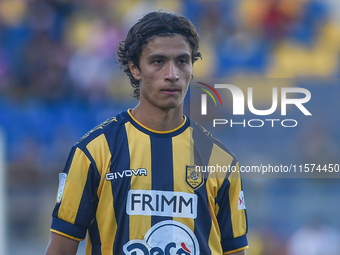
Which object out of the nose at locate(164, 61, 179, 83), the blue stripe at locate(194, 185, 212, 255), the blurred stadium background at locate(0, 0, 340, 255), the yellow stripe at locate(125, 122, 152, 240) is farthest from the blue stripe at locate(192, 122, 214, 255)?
the blurred stadium background at locate(0, 0, 340, 255)

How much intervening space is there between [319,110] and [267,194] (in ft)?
3.25

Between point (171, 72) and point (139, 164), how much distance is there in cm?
42

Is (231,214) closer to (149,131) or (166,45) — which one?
(149,131)

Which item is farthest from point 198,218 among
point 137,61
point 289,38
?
point 289,38

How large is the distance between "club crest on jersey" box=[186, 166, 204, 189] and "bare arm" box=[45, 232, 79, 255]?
55cm

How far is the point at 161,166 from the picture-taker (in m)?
1.79

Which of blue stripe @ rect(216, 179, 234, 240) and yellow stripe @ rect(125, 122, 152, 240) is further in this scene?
blue stripe @ rect(216, 179, 234, 240)

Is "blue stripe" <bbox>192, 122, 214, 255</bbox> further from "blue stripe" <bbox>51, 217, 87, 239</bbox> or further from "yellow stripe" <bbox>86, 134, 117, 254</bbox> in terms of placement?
"blue stripe" <bbox>51, 217, 87, 239</bbox>

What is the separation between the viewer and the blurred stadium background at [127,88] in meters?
4.06

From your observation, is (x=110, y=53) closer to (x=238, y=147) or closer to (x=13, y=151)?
(x=13, y=151)

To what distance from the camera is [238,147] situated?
3805mm

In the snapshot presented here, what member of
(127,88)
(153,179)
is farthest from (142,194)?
(127,88)

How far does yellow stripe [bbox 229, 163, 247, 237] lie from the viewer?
1881mm

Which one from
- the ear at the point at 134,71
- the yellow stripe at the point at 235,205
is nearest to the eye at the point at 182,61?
the ear at the point at 134,71
